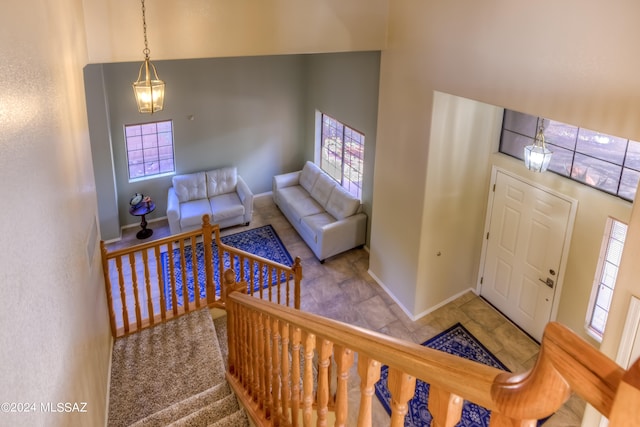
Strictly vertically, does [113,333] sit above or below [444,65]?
below

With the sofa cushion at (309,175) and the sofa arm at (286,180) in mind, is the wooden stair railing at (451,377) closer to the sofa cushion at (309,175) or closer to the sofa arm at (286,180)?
the sofa cushion at (309,175)

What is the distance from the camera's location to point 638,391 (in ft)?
2.27

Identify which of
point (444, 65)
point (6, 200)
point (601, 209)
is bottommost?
point (601, 209)

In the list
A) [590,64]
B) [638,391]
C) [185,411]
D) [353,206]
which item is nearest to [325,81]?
[353,206]

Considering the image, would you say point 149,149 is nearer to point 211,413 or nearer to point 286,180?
point 286,180

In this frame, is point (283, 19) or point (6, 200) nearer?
point (6, 200)

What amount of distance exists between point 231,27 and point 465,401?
4341 mm

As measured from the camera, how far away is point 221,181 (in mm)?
8594

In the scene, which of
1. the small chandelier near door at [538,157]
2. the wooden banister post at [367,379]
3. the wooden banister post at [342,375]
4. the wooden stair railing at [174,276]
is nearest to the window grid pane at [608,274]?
the small chandelier near door at [538,157]

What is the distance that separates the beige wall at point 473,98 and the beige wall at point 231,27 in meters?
0.48

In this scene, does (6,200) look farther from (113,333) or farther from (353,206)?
(353,206)

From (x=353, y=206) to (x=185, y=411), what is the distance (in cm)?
450

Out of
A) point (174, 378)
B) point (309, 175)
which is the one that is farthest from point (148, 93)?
point (309, 175)

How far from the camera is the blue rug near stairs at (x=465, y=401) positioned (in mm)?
4512
